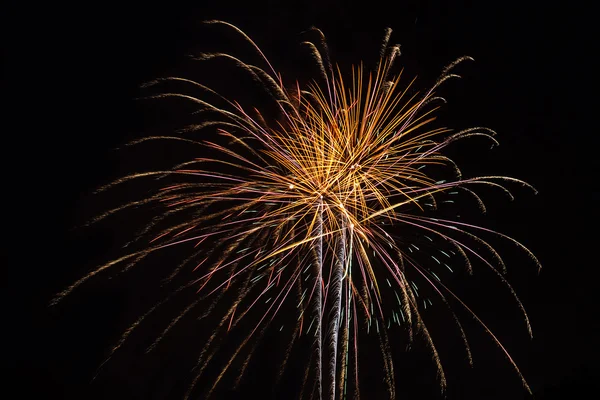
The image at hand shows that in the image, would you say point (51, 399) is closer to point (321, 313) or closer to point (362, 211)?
point (321, 313)

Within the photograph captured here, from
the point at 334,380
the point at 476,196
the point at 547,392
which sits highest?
the point at 547,392

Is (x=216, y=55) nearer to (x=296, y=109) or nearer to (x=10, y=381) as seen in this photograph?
(x=296, y=109)

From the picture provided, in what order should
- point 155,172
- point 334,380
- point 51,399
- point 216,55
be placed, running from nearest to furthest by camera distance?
point 216,55, point 155,172, point 334,380, point 51,399

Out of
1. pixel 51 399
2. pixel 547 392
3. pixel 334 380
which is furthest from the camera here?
pixel 51 399

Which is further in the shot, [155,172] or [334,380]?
[334,380]

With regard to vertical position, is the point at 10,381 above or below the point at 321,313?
above

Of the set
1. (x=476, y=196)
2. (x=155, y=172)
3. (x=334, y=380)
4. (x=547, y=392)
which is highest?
(x=547, y=392)

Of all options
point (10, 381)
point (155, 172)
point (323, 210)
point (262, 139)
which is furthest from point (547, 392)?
point (10, 381)

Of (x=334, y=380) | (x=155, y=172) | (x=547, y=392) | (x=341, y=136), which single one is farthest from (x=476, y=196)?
(x=547, y=392)

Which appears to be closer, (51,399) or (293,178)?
(293,178)
